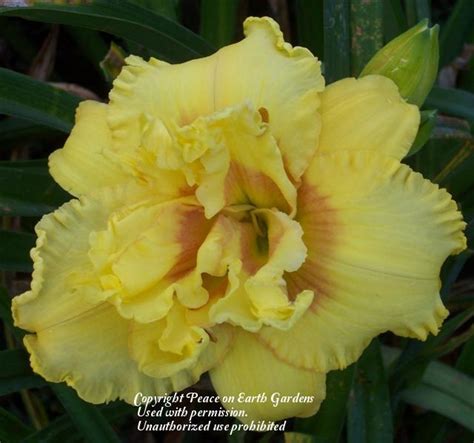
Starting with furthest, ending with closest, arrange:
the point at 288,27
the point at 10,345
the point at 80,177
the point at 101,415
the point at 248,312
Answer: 1. the point at 288,27
2. the point at 10,345
3. the point at 101,415
4. the point at 80,177
5. the point at 248,312

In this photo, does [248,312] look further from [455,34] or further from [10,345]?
[455,34]

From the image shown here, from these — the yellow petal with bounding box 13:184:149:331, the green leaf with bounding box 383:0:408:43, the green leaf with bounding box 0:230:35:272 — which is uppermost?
the green leaf with bounding box 383:0:408:43

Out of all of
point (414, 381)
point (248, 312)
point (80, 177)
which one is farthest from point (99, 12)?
point (414, 381)

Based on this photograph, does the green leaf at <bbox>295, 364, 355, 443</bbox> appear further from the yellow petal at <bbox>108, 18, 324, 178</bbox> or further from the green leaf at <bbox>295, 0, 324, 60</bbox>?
the green leaf at <bbox>295, 0, 324, 60</bbox>

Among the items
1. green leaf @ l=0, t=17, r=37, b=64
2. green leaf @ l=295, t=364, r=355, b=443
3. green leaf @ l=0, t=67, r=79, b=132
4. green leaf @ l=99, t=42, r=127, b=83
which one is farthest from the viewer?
green leaf @ l=0, t=17, r=37, b=64

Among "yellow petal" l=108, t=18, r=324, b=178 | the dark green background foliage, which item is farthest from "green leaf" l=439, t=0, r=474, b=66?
"yellow petal" l=108, t=18, r=324, b=178

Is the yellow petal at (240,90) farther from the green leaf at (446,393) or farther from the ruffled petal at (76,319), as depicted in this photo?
the green leaf at (446,393)

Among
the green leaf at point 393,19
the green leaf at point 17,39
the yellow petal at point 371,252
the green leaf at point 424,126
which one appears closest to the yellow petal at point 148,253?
the yellow petal at point 371,252

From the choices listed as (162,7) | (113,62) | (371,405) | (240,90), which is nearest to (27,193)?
(113,62)
